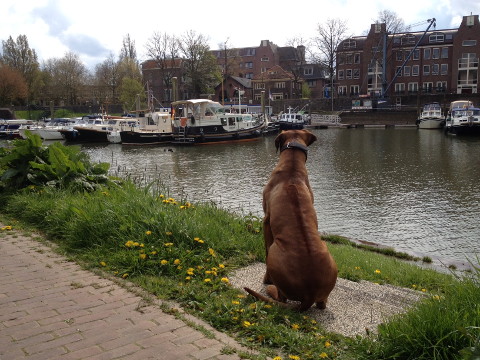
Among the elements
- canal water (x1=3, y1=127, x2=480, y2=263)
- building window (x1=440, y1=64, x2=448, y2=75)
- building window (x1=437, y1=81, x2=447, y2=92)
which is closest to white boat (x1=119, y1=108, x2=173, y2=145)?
canal water (x1=3, y1=127, x2=480, y2=263)

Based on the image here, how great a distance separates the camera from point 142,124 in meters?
45.9

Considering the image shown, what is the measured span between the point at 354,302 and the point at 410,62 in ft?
250

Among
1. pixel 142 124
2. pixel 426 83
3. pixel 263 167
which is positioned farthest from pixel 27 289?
pixel 426 83

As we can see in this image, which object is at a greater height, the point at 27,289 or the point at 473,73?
the point at 473,73

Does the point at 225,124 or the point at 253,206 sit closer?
the point at 253,206

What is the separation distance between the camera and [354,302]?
4449 millimetres

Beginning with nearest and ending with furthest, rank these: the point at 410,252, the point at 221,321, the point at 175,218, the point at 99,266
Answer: the point at 221,321
the point at 99,266
the point at 175,218
the point at 410,252

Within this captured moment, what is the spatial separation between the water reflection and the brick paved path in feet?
15.6

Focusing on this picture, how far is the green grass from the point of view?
3.10 m

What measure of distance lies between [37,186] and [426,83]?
242 feet

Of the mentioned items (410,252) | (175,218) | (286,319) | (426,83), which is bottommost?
(410,252)

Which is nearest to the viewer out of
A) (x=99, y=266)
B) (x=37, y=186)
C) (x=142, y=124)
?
(x=99, y=266)

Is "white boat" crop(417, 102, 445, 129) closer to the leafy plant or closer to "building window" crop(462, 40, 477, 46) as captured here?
"building window" crop(462, 40, 477, 46)

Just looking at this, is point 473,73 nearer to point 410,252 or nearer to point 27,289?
point 410,252
